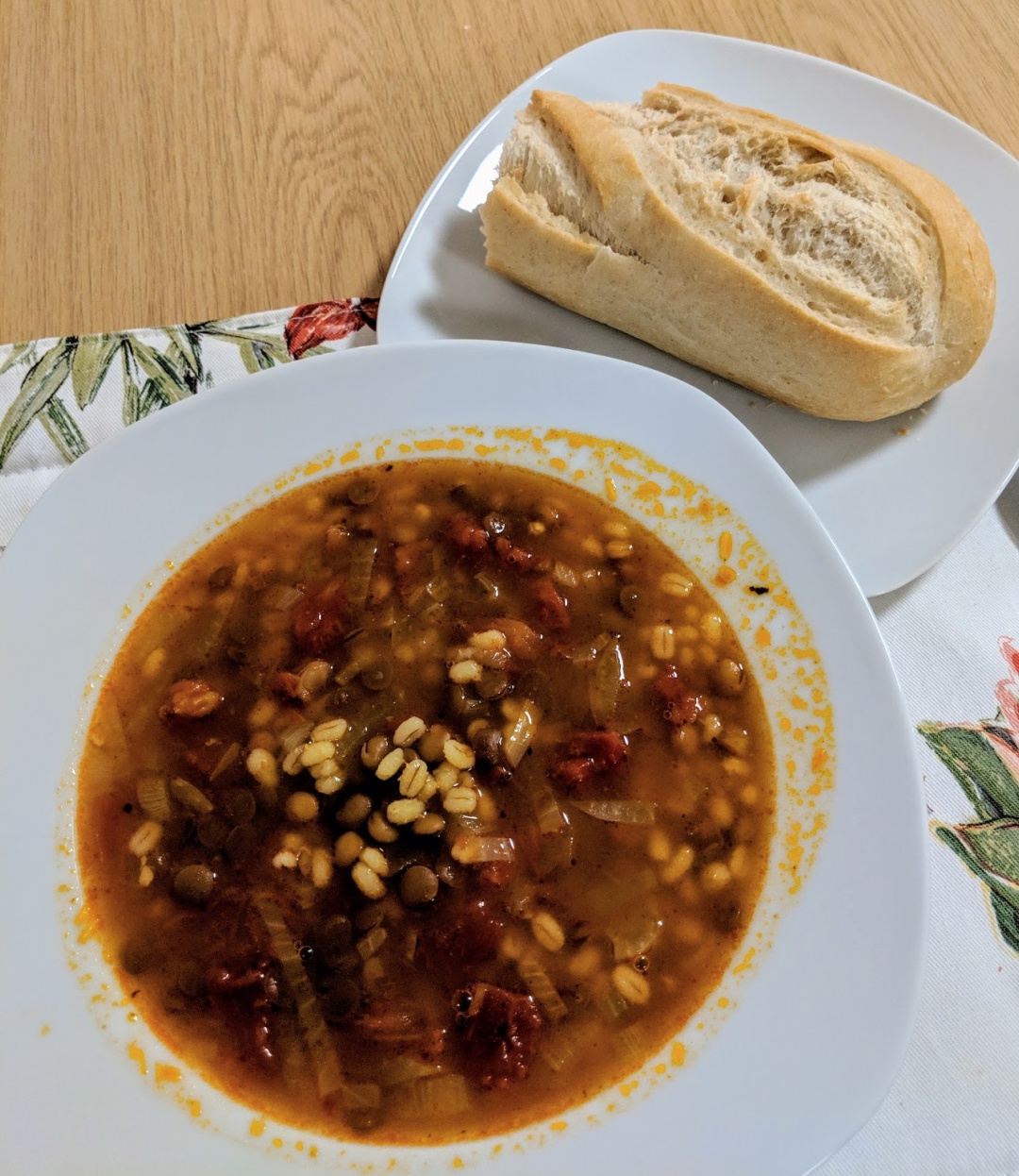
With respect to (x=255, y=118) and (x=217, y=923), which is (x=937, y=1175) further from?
(x=255, y=118)

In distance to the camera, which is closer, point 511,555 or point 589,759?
point 589,759

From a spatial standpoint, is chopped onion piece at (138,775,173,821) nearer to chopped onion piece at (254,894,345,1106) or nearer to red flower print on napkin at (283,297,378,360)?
chopped onion piece at (254,894,345,1106)

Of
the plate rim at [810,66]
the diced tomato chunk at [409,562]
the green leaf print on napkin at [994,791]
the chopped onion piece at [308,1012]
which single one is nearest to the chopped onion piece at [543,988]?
the chopped onion piece at [308,1012]

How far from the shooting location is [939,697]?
8.54 ft

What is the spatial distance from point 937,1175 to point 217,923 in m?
1.86

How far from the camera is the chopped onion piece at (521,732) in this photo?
7.43ft

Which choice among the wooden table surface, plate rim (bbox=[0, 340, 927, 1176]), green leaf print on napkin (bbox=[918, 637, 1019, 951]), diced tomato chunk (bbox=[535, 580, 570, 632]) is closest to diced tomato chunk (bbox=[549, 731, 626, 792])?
diced tomato chunk (bbox=[535, 580, 570, 632])

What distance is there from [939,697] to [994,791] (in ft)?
0.97

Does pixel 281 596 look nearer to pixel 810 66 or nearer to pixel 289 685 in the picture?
pixel 289 685

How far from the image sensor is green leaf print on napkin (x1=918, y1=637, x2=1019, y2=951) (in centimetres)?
242

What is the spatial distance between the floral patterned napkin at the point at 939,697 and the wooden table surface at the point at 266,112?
188 millimetres

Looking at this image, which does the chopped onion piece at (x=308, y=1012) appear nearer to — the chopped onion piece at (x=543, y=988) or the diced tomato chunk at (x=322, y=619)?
the chopped onion piece at (x=543, y=988)

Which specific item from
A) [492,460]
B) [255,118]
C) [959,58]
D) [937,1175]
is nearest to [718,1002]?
[937,1175]

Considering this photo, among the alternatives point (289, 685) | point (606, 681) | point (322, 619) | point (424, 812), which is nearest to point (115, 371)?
point (322, 619)
